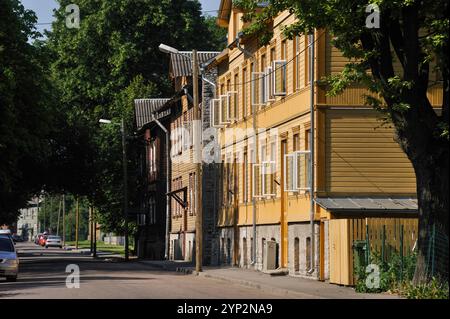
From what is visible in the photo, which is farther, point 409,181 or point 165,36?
point 165,36

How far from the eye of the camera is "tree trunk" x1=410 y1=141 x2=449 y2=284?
80.7 feet

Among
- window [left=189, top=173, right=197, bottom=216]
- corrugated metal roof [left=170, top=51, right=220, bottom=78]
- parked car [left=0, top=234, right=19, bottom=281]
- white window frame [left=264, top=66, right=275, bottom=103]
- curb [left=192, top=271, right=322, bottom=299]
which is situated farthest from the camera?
corrugated metal roof [left=170, top=51, right=220, bottom=78]

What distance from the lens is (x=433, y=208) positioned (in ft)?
81.0

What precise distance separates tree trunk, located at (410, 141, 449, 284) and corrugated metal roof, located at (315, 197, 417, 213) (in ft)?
24.2

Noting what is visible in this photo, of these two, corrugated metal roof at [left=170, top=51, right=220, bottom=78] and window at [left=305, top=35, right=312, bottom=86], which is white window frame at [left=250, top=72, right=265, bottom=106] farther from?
corrugated metal roof at [left=170, top=51, right=220, bottom=78]

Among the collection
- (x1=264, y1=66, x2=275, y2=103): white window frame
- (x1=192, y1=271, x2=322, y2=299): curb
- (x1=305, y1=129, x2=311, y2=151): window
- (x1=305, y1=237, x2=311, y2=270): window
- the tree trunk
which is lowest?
(x1=192, y1=271, x2=322, y2=299): curb

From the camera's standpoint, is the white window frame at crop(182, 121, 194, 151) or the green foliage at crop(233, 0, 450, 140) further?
the white window frame at crop(182, 121, 194, 151)

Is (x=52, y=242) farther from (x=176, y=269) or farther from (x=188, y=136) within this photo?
(x=176, y=269)

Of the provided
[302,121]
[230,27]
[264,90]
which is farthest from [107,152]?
[302,121]

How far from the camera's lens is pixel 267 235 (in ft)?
136

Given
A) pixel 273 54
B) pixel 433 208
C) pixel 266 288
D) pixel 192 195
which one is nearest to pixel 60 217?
pixel 192 195

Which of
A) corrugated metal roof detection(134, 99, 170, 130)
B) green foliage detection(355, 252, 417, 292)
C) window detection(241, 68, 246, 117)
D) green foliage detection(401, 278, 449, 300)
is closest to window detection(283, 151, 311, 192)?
green foliage detection(355, 252, 417, 292)
